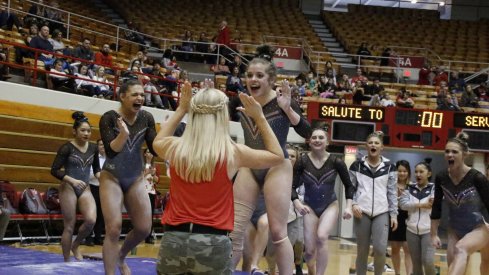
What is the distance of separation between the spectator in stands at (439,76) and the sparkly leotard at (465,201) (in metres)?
16.5

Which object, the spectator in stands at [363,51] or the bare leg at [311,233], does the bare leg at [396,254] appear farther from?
the spectator in stands at [363,51]

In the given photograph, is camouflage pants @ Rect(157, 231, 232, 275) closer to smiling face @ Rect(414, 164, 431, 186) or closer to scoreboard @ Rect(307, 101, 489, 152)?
smiling face @ Rect(414, 164, 431, 186)

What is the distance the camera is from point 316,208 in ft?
27.0

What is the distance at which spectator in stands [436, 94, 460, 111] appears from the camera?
1919 cm

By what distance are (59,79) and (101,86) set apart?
113 cm

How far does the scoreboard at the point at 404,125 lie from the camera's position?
15922mm

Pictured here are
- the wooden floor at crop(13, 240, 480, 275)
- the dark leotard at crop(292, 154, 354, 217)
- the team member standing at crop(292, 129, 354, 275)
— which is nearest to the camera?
the team member standing at crop(292, 129, 354, 275)

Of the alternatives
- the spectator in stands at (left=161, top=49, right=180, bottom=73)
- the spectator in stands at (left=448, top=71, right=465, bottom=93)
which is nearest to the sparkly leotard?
the spectator in stands at (left=161, top=49, right=180, bottom=73)

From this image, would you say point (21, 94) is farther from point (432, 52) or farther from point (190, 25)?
point (432, 52)

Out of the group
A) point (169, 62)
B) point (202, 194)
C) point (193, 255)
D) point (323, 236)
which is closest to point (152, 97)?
point (169, 62)

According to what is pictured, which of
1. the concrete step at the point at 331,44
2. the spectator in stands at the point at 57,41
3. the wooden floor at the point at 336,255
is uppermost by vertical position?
the concrete step at the point at 331,44

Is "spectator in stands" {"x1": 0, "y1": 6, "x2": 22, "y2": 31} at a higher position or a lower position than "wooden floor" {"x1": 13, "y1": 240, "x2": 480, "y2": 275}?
higher

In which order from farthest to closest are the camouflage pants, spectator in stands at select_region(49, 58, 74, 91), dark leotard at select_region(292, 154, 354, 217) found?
1. spectator in stands at select_region(49, 58, 74, 91)
2. dark leotard at select_region(292, 154, 354, 217)
3. the camouflage pants

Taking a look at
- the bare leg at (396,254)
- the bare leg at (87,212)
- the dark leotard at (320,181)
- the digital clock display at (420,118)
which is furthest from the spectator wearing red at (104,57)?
the dark leotard at (320,181)
